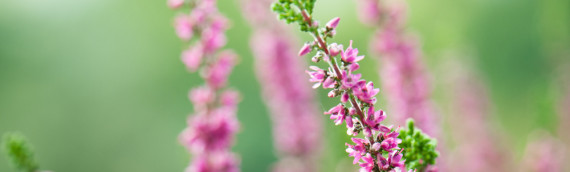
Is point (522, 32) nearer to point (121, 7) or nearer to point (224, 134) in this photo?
point (224, 134)

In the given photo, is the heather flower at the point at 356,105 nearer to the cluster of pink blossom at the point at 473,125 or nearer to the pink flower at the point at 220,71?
the pink flower at the point at 220,71

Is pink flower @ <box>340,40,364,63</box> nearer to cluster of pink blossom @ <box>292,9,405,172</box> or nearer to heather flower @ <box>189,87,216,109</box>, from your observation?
cluster of pink blossom @ <box>292,9,405,172</box>

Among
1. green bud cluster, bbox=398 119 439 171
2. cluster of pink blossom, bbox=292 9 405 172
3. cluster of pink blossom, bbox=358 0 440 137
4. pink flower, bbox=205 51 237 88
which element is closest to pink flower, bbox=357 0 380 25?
cluster of pink blossom, bbox=358 0 440 137

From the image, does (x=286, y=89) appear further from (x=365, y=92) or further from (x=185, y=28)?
(x=365, y=92)

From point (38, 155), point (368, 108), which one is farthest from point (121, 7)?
point (368, 108)

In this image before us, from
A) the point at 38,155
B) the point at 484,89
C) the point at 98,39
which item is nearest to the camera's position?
the point at 484,89

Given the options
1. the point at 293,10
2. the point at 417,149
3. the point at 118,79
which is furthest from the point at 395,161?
the point at 118,79
